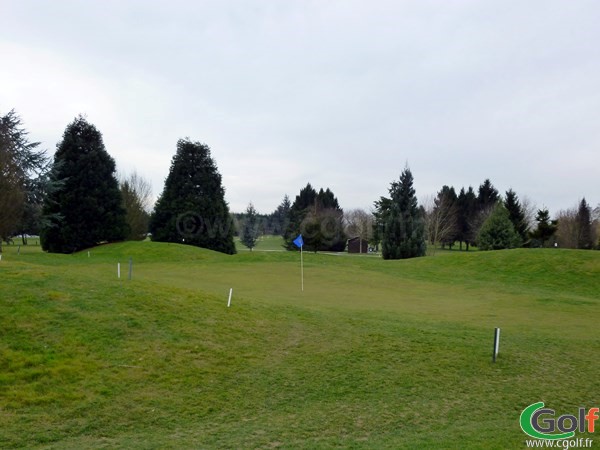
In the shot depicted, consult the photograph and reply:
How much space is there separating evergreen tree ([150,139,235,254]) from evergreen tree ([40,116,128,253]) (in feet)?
18.5

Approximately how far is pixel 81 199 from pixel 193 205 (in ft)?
35.7

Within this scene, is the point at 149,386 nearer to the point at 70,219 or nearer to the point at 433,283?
the point at 433,283

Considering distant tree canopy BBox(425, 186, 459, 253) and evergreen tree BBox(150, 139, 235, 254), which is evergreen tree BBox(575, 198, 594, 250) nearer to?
distant tree canopy BBox(425, 186, 459, 253)

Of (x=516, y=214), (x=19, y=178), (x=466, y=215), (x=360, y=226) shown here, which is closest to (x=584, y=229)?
(x=516, y=214)

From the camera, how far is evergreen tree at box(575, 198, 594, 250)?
2648 inches

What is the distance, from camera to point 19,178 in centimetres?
3472

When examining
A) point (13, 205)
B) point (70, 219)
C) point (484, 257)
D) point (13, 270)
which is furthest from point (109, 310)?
point (70, 219)

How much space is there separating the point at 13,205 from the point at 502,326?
3040cm

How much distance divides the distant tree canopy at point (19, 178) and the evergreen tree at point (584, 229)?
225 ft

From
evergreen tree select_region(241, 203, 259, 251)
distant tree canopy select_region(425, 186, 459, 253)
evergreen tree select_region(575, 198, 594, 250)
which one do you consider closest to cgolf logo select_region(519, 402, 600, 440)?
distant tree canopy select_region(425, 186, 459, 253)

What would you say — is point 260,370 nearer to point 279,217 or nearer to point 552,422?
point 552,422

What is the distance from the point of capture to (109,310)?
36.7 feet

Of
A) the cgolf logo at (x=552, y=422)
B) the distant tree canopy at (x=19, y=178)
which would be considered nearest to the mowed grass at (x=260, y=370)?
the cgolf logo at (x=552, y=422)

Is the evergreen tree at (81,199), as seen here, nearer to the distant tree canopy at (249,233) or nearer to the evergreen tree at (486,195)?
the distant tree canopy at (249,233)
